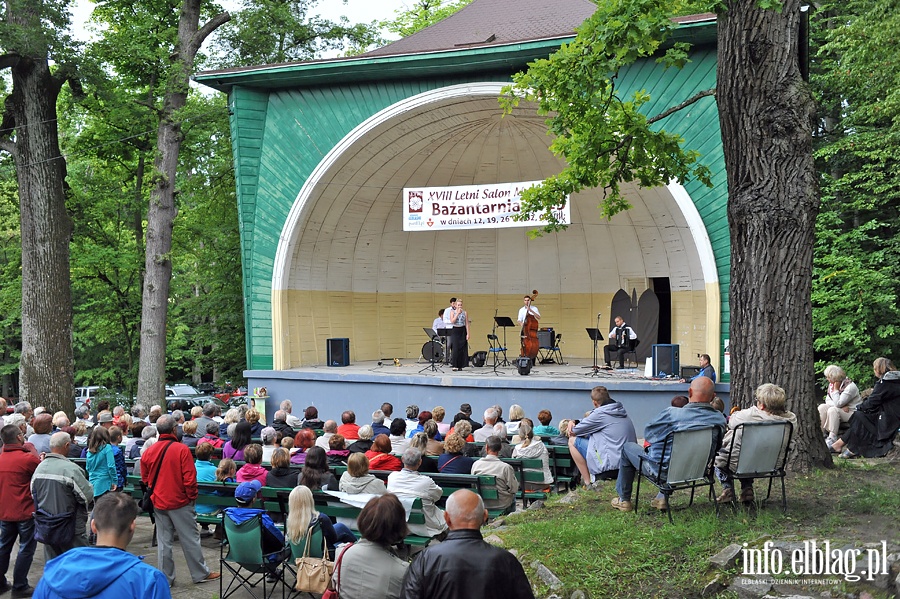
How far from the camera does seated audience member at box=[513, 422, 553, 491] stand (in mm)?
7363

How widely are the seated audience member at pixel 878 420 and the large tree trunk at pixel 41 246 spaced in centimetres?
1269

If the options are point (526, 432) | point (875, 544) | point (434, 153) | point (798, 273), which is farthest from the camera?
point (434, 153)

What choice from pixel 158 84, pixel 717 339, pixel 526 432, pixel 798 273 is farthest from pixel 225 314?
pixel 798 273

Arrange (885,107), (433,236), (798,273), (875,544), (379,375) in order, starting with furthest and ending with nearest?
(433,236) < (379,375) < (885,107) < (798,273) < (875,544)

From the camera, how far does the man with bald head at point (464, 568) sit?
10.0 feet

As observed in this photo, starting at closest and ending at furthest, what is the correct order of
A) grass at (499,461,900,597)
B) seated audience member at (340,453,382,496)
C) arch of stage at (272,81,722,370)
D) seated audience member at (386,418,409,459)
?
grass at (499,461,900,597) → seated audience member at (340,453,382,496) → seated audience member at (386,418,409,459) → arch of stage at (272,81,722,370)

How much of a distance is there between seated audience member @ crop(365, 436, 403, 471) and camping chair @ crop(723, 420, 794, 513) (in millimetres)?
2734

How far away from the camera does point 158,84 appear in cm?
1959

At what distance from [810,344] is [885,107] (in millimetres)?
8149

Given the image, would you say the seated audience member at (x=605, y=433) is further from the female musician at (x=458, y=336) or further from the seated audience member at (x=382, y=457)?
the female musician at (x=458, y=336)

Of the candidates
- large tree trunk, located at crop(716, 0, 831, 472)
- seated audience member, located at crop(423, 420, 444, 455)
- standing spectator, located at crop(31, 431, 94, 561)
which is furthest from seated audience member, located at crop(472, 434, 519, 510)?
standing spectator, located at crop(31, 431, 94, 561)

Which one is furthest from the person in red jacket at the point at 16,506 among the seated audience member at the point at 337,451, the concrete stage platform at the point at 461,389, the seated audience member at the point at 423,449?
the concrete stage platform at the point at 461,389

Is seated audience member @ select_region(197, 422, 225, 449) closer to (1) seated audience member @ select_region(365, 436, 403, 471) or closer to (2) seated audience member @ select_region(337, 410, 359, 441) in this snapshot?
(2) seated audience member @ select_region(337, 410, 359, 441)

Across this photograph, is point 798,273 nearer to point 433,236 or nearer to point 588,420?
point 588,420
